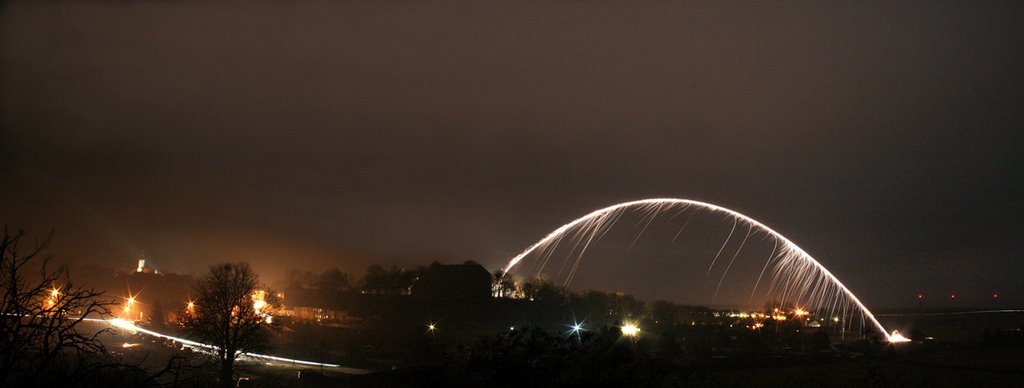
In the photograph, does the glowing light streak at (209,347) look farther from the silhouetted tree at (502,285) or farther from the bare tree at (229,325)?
the silhouetted tree at (502,285)

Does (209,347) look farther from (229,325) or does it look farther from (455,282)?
(455,282)

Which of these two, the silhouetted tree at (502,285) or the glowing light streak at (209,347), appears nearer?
the glowing light streak at (209,347)

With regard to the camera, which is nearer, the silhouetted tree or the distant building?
the distant building

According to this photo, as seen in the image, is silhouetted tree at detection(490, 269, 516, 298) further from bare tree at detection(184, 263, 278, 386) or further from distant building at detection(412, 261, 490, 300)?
bare tree at detection(184, 263, 278, 386)

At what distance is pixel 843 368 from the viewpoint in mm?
50625

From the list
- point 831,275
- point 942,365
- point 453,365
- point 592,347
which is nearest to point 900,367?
point 942,365

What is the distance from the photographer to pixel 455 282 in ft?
317

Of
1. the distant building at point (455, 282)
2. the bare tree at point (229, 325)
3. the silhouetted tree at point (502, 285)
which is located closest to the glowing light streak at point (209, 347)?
the bare tree at point (229, 325)

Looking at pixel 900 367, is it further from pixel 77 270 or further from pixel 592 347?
pixel 77 270

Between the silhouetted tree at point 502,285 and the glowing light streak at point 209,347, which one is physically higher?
the silhouetted tree at point 502,285

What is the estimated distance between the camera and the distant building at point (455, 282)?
93.6 meters

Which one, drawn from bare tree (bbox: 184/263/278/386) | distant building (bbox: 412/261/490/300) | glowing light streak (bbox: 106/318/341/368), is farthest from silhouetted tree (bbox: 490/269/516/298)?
bare tree (bbox: 184/263/278/386)

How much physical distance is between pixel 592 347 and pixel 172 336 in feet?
218

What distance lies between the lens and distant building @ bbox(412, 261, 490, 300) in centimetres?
9356
